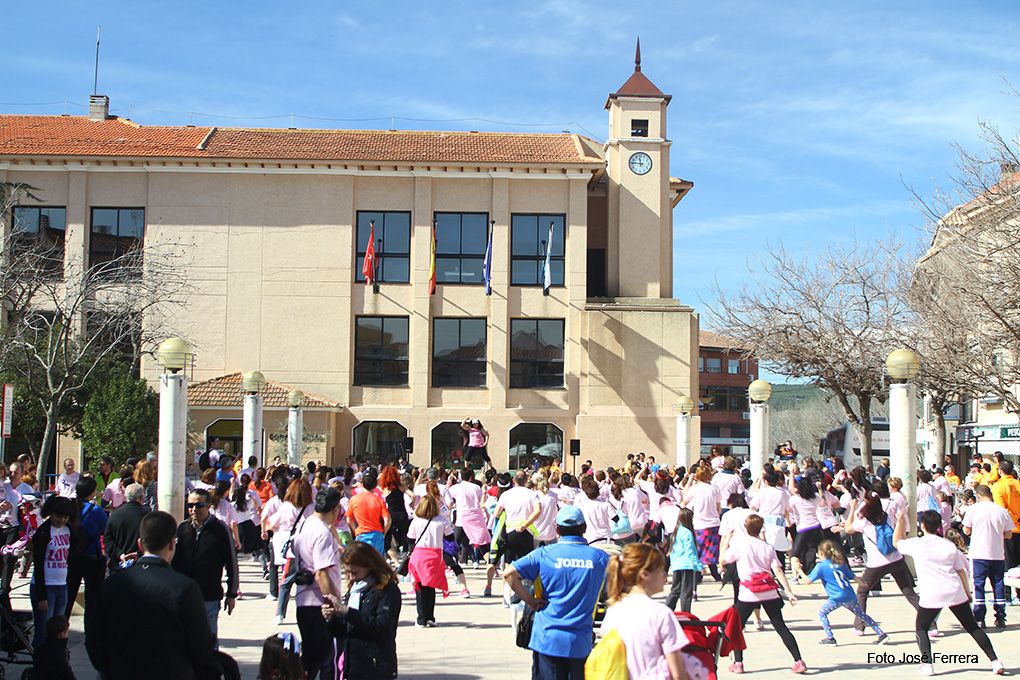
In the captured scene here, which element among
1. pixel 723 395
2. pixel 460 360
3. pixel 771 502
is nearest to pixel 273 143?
pixel 460 360

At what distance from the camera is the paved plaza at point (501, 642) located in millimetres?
10508

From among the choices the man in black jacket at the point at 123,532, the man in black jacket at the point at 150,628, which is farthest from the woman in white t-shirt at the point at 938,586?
the man in black jacket at the point at 123,532

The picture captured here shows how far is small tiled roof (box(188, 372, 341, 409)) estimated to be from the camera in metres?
36.7

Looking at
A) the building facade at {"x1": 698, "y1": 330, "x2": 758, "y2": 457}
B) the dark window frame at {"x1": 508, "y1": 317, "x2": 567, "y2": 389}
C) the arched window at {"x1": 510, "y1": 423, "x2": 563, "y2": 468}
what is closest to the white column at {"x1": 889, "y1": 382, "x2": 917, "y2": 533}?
the arched window at {"x1": 510, "y1": 423, "x2": 563, "y2": 468}

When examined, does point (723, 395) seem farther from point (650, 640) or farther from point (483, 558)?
point (650, 640)

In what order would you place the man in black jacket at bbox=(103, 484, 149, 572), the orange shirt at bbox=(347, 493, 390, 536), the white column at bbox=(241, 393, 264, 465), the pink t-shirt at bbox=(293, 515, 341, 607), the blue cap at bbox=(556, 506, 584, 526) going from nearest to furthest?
the blue cap at bbox=(556, 506, 584, 526)
the pink t-shirt at bbox=(293, 515, 341, 607)
the man in black jacket at bbox=(103, 484, 149, 572)
the orange shirt at bbox=(347, 493, 390, 536)
the white column at bbox=(241, 393, 264, 465)

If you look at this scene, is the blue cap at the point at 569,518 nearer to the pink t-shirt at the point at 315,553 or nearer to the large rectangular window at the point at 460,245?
the pink t-shirt at the point at 315,553

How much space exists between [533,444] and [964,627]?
28979 millimetres

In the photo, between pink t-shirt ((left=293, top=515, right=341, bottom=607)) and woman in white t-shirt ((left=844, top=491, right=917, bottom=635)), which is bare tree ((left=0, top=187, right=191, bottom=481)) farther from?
woman in white t-shirt ((left=844, top=491, right=917, bottom=635))

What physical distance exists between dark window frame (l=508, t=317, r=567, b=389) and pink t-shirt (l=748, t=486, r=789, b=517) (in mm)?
23990

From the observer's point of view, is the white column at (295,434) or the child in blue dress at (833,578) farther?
the white column at (295,434)

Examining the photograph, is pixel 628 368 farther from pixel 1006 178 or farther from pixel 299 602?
pixel 299 602

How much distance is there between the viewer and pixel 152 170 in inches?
1524

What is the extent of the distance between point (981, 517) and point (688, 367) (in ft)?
86.5
